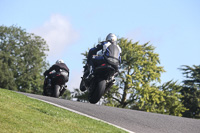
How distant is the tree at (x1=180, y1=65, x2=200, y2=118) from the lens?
131 ft

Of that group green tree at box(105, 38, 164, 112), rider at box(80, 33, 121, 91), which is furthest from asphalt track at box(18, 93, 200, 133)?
green tree at box(105, 38, 164, 112)

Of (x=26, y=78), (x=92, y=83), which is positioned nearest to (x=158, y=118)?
(x=92, y=83)

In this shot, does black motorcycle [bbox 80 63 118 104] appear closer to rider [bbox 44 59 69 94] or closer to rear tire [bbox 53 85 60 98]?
rear tire [bbox 53 85 60 98]

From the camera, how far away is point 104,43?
39.3ft

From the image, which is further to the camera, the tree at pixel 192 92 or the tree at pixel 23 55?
the tree at pixel 23 55

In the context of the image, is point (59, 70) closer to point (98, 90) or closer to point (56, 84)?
point (56, 84)

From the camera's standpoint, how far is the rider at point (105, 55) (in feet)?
37.6

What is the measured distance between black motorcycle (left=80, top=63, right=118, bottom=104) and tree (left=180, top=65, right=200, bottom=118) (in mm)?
30046

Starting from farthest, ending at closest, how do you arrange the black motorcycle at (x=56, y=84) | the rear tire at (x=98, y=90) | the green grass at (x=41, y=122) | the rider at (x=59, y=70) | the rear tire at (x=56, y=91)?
the rider at (x=59, y=70)
the black motorcycle at (x=56, y=84)
the rear tire at (x=56, y=91)
the rear tire at (x=98, y=90)
the green grass at (x=41, y=122)

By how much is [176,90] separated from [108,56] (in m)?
24.6

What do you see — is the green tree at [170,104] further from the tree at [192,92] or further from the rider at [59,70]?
the rider at [59,70]

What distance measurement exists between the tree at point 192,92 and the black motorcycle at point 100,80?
98.6 feet

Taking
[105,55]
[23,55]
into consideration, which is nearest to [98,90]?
[105,55]

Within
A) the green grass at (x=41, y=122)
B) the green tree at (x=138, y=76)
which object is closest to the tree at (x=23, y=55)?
the green tree at (x=138, y=76)
